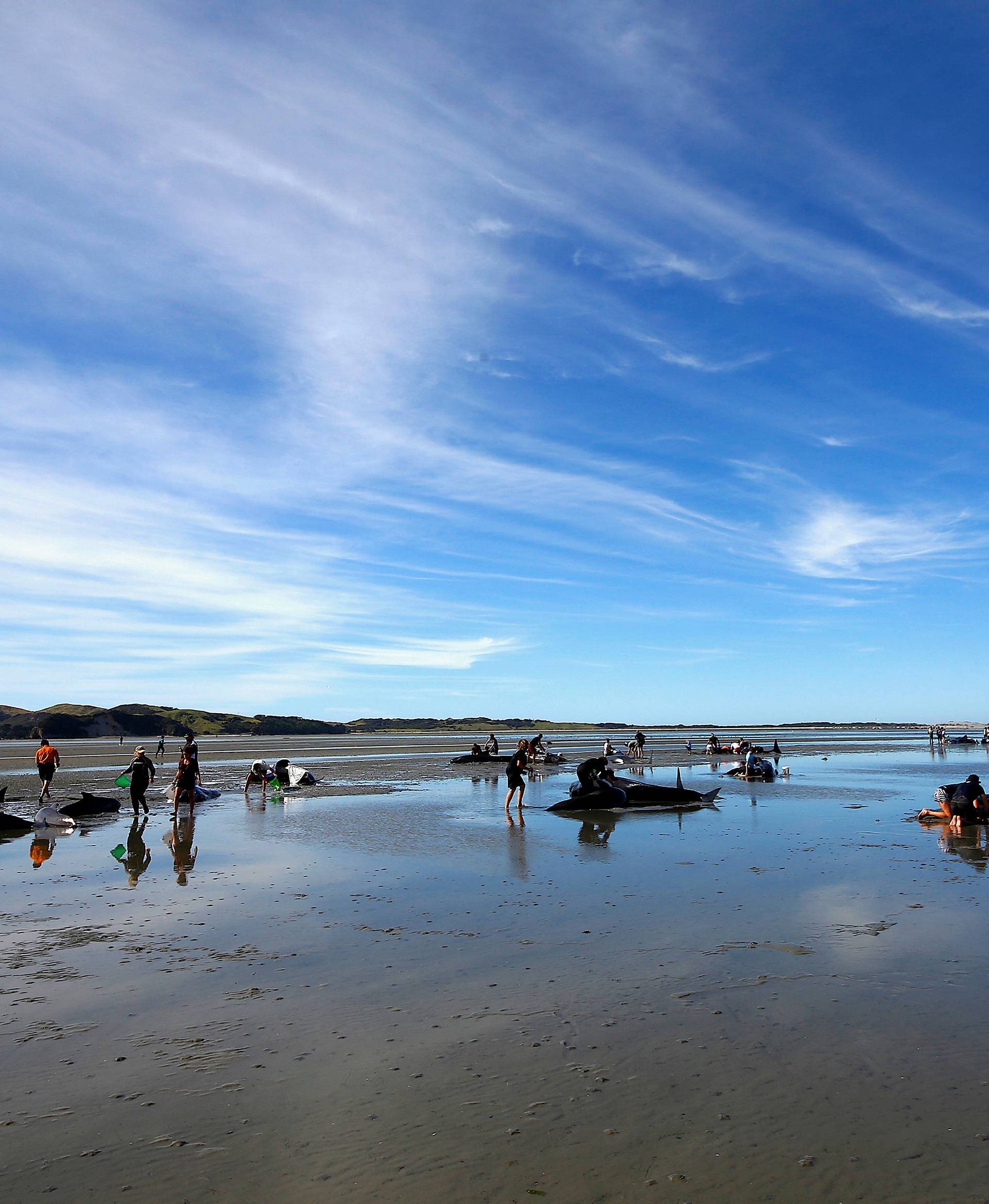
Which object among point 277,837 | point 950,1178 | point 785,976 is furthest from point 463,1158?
point 277,837

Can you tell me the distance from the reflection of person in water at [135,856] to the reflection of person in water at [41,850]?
61.8 inches

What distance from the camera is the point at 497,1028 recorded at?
7273 millimetres

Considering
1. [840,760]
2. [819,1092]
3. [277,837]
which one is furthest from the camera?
[840,760]

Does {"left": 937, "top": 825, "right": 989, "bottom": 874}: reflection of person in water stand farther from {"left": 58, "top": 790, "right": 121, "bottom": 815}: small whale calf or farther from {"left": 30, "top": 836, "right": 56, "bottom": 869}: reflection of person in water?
{"left": 58, "top": 790, "right": 121, "bottom": 815}: small whale calf

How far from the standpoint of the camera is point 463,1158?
16.7 feet

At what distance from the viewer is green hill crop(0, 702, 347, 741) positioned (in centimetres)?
13388

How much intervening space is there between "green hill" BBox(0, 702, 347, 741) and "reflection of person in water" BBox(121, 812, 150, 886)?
105m

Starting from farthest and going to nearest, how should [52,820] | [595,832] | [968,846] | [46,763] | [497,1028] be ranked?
[46,763], [52,820], [595,832], [968,846], [497,1028]

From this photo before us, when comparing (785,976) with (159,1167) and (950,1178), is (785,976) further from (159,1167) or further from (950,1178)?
(159,1167)

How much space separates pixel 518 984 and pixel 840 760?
175 feet

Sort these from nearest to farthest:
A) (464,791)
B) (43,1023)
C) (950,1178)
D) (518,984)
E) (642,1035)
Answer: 1. (950,1178)
2. (642,1035)
3. (43,1023)
4. (518,984)
5. (464,791)

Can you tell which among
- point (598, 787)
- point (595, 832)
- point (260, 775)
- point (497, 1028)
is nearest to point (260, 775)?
point (260, 775)

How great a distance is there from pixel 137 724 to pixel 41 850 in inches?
5306

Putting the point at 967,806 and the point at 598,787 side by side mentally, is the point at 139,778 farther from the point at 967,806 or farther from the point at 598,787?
the point at 967,806
